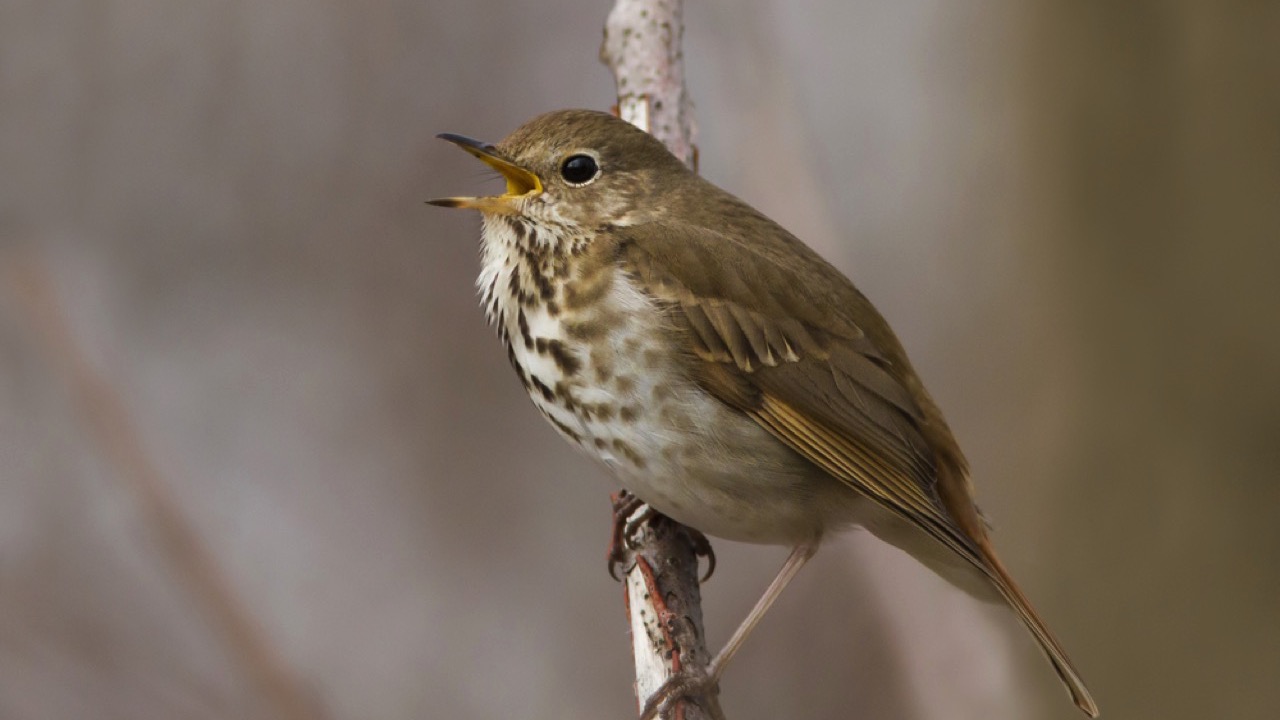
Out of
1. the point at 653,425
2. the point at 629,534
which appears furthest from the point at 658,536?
the point at 653,425

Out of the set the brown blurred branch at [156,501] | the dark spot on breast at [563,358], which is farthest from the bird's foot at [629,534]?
the brown blurred branch at [156,501]

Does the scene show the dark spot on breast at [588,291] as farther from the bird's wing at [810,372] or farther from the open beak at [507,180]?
the open beak at [507,180]

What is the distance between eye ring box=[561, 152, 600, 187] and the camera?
3.29 m

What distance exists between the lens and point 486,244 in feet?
11.0

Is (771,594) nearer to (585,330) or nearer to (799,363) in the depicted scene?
(799,363)

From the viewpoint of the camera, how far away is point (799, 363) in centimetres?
313

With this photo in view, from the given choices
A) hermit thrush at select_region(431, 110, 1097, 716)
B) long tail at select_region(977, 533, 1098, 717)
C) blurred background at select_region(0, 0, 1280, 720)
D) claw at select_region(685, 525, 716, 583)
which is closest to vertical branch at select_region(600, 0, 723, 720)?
claw at select_region(685, 525, 716, 583)

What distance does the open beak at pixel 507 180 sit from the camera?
3193 millimetres

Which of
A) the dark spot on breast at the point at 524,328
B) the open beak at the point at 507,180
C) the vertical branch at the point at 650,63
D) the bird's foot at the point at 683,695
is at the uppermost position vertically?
the vertical branch at the point at 650,63

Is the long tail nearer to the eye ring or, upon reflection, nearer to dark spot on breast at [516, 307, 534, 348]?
dark spot on breast at [516, 307, 534, 348]

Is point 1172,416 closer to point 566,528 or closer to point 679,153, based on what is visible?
point 679,153

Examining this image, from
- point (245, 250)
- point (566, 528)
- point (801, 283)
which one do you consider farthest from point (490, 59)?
point (801, 283)

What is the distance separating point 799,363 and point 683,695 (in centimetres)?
77

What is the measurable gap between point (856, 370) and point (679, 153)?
2.99 ft
